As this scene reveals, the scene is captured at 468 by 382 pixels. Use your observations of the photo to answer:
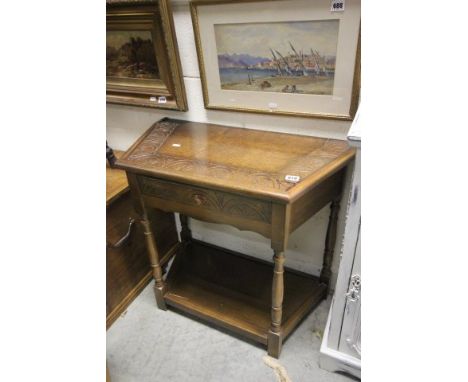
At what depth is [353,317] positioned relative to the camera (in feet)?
3.65

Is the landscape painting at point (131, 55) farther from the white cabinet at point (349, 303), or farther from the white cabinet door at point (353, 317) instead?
the white cabinet door at point (353, 317)

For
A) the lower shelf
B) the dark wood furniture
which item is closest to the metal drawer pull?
the dark wood furniture

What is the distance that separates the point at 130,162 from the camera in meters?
1.17

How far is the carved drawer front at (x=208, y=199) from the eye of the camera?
3.32 ft

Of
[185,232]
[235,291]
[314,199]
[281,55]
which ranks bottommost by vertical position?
[235,291]

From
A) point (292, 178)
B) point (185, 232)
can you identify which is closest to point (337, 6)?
point (292, 178)

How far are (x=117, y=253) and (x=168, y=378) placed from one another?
57cm

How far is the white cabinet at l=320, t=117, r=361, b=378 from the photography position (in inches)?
36.3

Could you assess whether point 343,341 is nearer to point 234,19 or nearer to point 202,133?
point 202,133

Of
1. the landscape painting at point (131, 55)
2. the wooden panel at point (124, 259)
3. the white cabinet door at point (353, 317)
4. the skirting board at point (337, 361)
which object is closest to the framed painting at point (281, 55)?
the landscape painting at point (131, 55)

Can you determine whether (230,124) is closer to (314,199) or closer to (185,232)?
(314,199)

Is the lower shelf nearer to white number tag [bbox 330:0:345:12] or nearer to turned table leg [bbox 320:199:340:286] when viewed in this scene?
turned table leg [bbox 320:199:340:286]

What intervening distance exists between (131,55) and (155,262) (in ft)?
2.99

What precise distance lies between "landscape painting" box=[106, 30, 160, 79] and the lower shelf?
3.08 feet
